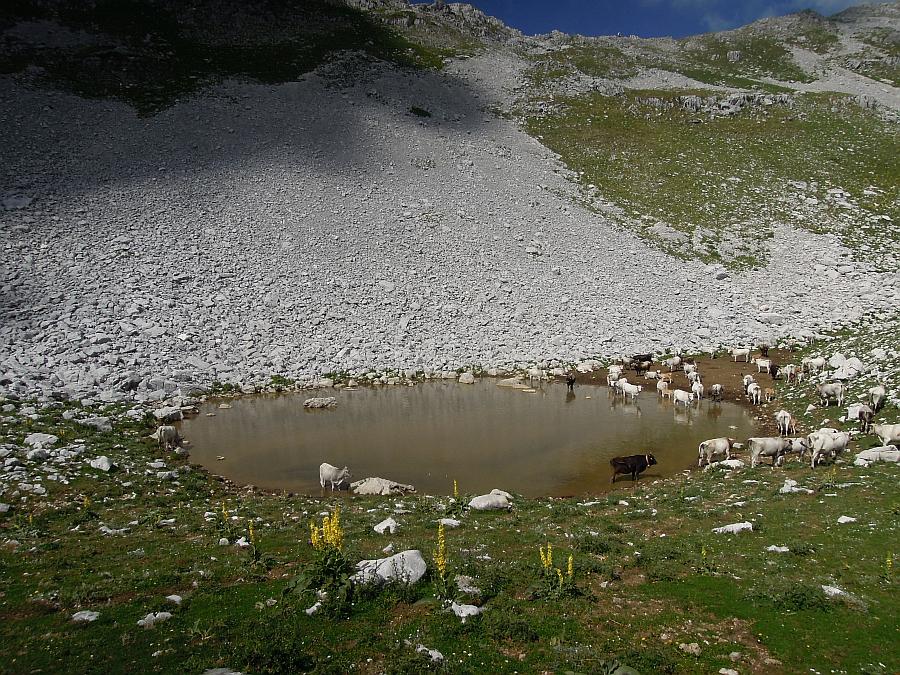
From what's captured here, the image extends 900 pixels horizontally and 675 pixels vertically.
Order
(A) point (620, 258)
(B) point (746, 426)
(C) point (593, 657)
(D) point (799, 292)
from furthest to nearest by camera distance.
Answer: (A) point (620, 258)
(D) point (799, 292)
(B) point (746, 426)
(C) point (593, 657)

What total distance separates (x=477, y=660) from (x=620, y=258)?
42566mm

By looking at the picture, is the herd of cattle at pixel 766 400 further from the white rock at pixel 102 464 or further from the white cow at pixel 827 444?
the white rock at pixel 102 464

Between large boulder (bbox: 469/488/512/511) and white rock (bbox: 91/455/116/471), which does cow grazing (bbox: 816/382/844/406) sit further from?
white rock (bbox: 91/455/116/471)

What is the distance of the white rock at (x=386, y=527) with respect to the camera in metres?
13.0

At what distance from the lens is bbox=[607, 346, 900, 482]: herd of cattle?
18297 mm

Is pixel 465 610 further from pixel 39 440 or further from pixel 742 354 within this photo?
pixel 742 354

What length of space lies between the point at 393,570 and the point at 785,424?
19.9 metres

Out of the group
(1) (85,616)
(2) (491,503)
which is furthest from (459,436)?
(1) (85,616)

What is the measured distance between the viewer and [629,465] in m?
19.2

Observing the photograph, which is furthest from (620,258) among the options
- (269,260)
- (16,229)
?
(16,229)

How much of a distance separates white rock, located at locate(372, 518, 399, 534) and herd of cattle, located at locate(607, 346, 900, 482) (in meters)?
9.63

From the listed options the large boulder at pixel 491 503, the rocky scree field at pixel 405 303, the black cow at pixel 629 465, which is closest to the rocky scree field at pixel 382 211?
the rocky scree field at pixel 405 303

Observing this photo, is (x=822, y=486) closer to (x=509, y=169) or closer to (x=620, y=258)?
(x=620, y=258)

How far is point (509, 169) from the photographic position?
58094 millimetres
